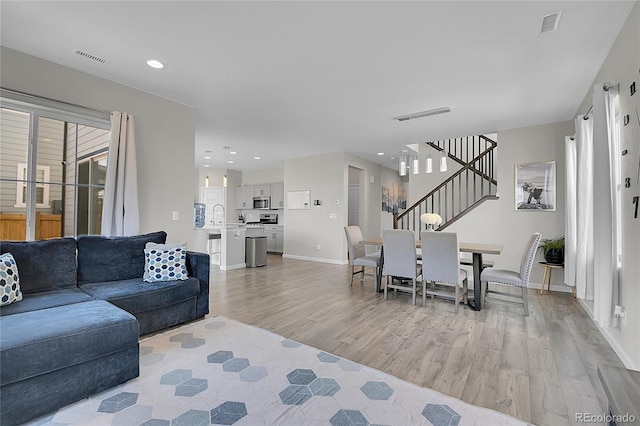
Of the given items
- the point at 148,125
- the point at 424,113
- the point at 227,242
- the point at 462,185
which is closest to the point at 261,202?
the point at 227,242

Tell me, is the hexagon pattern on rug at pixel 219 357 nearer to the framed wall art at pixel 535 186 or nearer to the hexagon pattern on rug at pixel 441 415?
the hexagon pattern on rug at pixel 441 415

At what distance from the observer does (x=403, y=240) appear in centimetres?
378

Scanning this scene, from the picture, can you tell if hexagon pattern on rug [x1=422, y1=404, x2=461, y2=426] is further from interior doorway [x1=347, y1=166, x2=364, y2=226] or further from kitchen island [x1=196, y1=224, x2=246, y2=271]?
interior doorway [x1=347, y1=166, x2=364, y2=226]

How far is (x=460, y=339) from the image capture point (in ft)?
8.92

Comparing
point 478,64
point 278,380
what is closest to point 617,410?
point 278,380

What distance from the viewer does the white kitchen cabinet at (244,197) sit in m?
9.77

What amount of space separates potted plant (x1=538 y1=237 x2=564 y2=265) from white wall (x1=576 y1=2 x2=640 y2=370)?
198 cm

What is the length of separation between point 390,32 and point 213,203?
872 cm

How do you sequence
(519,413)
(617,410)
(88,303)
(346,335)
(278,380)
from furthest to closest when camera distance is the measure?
(346,335)
(88,303)
(278,380)
(519,413)
(617,410)

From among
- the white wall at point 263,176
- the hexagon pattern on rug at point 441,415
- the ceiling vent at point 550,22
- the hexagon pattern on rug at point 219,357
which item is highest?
the ceiling vent at point 550,22

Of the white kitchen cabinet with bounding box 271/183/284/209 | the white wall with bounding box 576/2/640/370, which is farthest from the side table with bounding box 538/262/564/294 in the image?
the white kitchen cabinet with bounding box 271/183/284/209

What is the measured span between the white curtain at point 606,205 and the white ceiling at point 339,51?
0.65 m

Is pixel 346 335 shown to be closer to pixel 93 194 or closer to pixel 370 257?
pixel 370 257

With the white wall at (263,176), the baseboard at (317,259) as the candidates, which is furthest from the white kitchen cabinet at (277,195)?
the baseboard at (317,259)
